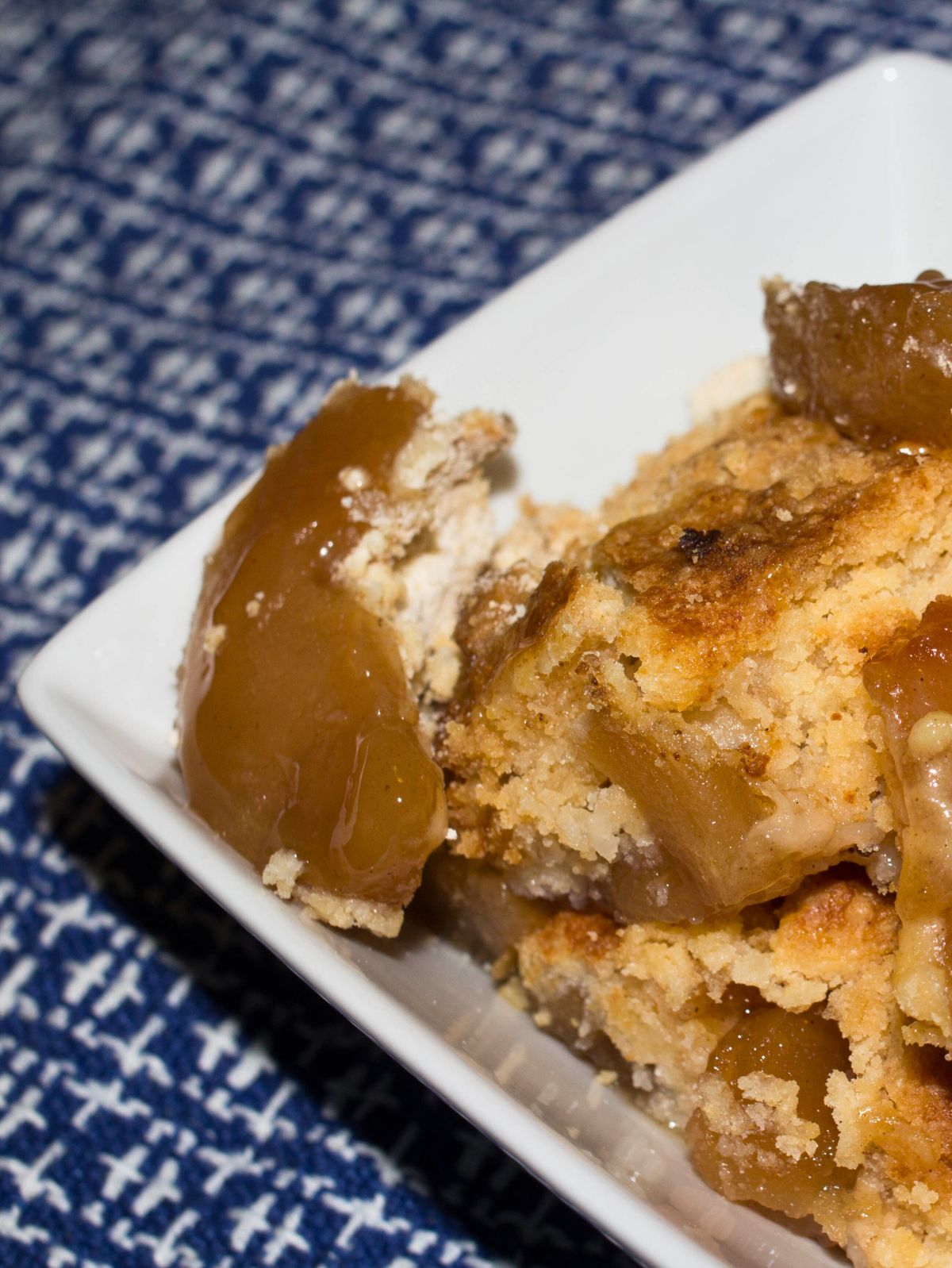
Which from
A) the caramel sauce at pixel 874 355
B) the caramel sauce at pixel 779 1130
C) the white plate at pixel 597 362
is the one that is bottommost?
the caramel sauce at pixel 779 1130

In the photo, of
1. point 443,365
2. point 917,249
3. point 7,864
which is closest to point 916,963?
point 443,365

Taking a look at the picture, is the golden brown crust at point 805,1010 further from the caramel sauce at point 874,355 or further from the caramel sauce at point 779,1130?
the caramel sauce at point 874,355

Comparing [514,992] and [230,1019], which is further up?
[514,992]

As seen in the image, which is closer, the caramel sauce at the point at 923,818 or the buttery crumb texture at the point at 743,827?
the caramel sauce at the point at 923,818

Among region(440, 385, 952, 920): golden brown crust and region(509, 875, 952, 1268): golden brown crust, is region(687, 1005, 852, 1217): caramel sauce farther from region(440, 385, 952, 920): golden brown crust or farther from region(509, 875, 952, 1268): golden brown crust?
region(440, 385, 952, 920): golden brown crust

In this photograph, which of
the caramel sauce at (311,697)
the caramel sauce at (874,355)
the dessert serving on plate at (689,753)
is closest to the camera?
the dessert serving on plate at (689,753)

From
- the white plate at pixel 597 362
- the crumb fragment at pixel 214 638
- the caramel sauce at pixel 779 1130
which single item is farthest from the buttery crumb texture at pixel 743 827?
the crumb fragment at pixel 214 638

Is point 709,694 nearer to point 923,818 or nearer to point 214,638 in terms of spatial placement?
point 923,818

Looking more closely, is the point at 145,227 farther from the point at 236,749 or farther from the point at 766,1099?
the point at 766,1099
